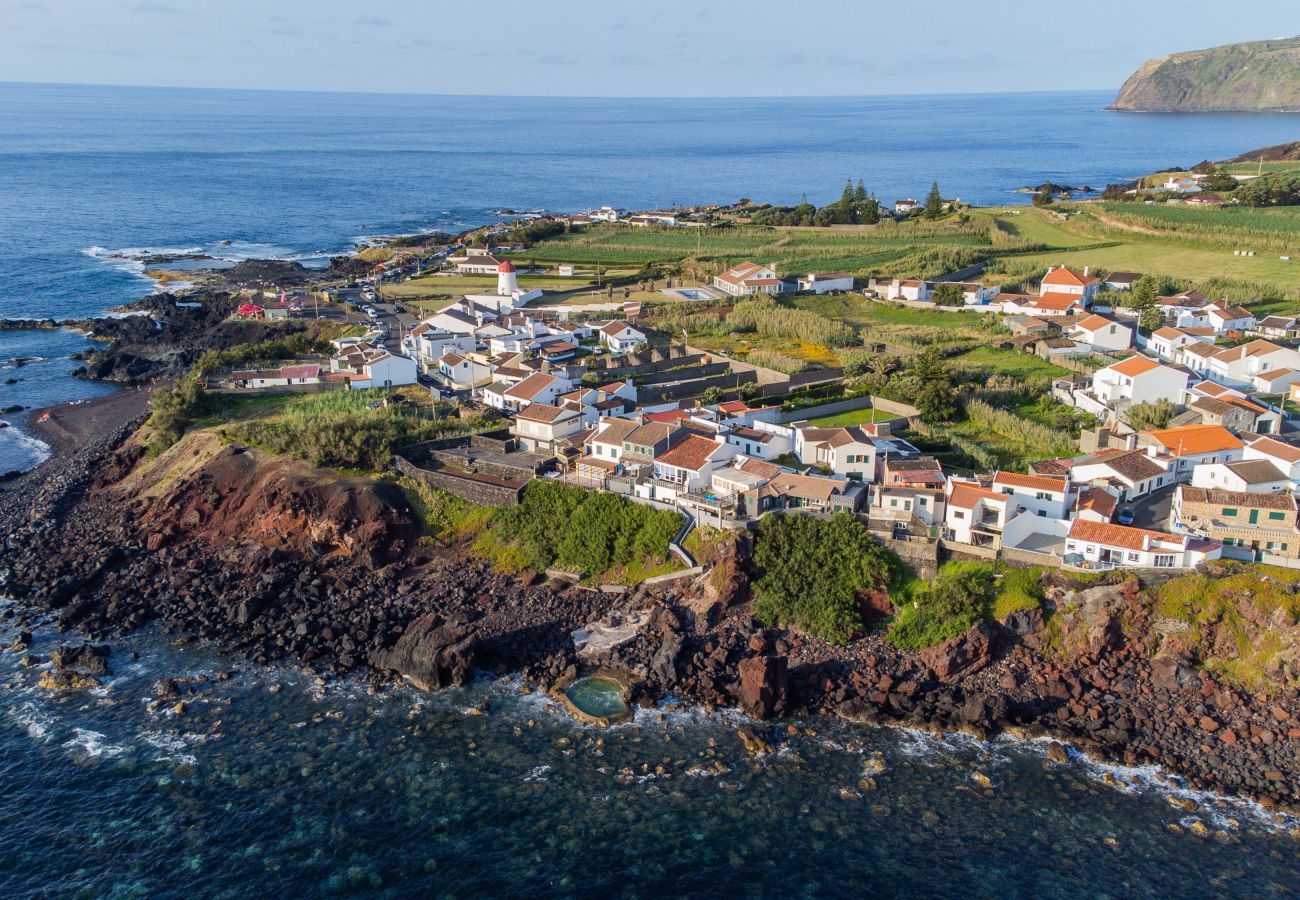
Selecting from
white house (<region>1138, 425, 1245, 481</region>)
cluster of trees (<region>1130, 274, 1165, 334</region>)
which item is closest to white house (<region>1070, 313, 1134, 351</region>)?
cluster of trees (<region>1130, 274, 1165, 334</region>)

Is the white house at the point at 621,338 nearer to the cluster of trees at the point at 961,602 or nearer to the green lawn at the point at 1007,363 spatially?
the green lawn at the point at 1007,363

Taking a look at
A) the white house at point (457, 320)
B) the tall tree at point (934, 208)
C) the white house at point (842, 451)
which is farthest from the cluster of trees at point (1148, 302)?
the white house at point (457, 320)

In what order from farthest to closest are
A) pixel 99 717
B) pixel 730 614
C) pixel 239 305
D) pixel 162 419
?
pixel 239 305 → pixel 162 419 → pixel 730 614 → pixel 99 717

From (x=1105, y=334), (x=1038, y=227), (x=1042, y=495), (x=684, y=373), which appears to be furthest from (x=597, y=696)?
(x=1038, y=227)

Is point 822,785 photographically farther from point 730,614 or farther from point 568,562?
point 568,562

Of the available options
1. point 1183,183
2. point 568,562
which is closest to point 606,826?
point 568,562

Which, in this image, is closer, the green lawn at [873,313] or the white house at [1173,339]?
the white house at [1173,339]
